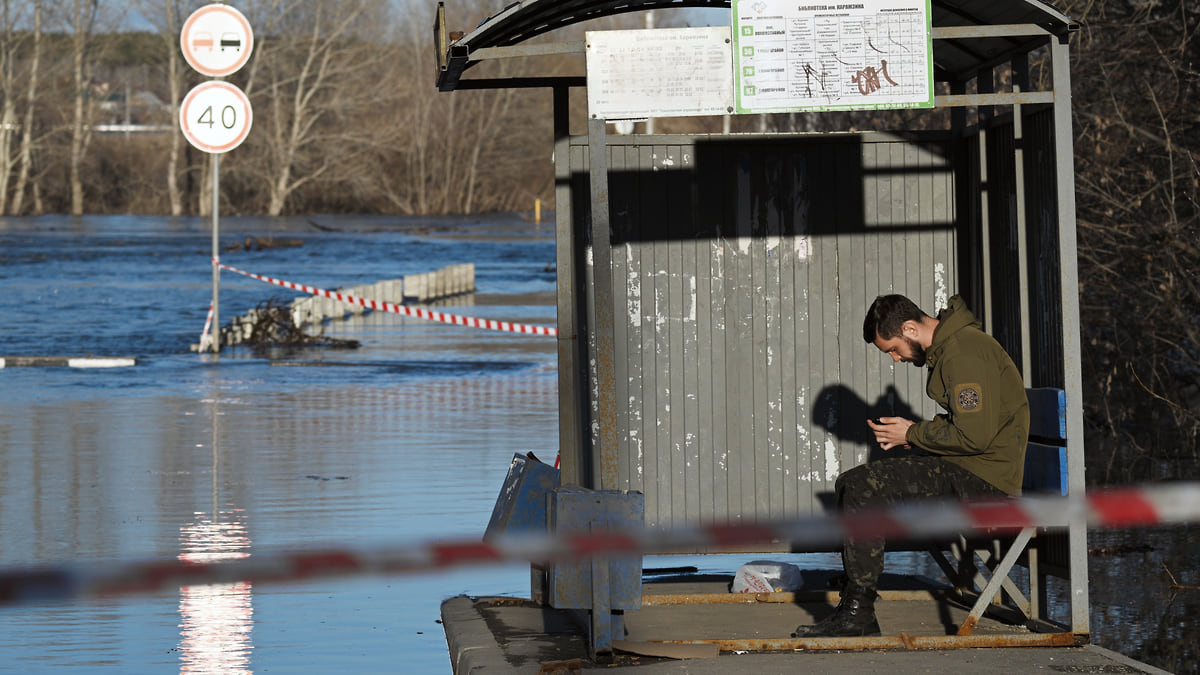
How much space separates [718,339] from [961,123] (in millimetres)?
1475

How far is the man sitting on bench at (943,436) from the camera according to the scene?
21.5 ft

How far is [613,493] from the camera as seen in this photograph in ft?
20.5

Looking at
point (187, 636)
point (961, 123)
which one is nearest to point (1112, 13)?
point (961, 123)

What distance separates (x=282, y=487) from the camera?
36.6 feet

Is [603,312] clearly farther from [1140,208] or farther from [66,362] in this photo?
[66,362]

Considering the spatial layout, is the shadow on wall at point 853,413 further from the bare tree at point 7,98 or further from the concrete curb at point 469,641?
the bare tree at point 7,98

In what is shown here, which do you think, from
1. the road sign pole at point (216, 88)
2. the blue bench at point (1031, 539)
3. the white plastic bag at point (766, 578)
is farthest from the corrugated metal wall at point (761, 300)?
the road sign pole at point (216, 88)

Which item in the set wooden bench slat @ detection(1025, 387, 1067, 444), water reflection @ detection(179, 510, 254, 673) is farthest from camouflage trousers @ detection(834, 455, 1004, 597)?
water reflection @ detection(179, 510, 254, 673)

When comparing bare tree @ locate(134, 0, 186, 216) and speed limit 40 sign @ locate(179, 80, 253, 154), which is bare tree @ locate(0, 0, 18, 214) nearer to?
bare tree @ locate(134, 0, 186, 216)

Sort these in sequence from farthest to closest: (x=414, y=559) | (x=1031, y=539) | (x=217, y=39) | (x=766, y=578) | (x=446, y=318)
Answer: (x=446, y=318) → (x=217, y=39) → (x=766, y=578) → (x=1031, y=539) → (x=414, y=559)

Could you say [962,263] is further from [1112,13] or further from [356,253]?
[356,253]

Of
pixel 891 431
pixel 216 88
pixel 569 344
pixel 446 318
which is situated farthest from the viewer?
pixel 446 318

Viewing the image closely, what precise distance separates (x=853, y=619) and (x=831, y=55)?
210 centimetres

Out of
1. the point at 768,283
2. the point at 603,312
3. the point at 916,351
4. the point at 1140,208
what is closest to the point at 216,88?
the point at 1140,208
